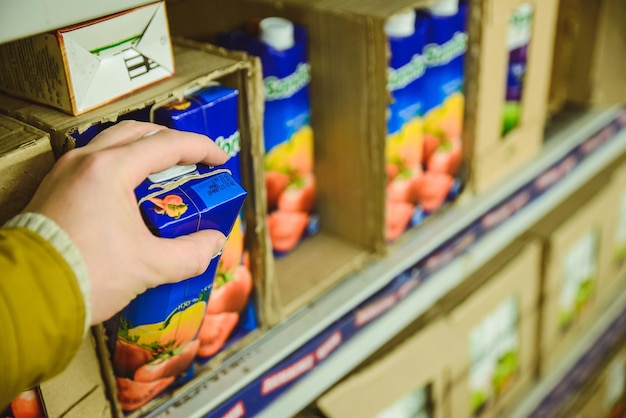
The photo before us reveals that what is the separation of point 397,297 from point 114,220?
26.8 inches

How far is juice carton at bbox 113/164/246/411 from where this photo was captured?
669mm

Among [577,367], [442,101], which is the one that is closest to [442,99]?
[442,101]

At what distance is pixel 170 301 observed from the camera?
74 cm

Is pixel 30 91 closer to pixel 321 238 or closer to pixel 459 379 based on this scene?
pixel 321 238

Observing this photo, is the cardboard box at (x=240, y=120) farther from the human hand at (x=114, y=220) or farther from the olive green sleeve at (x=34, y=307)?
the olive green sleeve at (x=34, y=307)

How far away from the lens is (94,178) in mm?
608

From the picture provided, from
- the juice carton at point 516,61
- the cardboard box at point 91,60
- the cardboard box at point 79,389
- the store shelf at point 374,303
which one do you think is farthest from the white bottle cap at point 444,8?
the cardboard box at point 79,389

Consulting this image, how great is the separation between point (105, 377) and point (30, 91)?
0.34 metres

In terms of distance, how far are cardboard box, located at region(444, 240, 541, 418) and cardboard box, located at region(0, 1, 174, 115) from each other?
2.64 feet

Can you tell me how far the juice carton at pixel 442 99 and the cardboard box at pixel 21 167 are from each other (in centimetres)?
65

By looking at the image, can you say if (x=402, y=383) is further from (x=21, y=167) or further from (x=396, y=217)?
(x=21, y=167)

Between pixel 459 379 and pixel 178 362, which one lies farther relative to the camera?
pixel 459 379

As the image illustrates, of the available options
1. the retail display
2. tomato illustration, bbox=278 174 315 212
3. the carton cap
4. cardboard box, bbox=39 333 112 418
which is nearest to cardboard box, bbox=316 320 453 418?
the retail display

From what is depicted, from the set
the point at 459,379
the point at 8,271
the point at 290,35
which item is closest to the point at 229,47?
the point at 290,35
